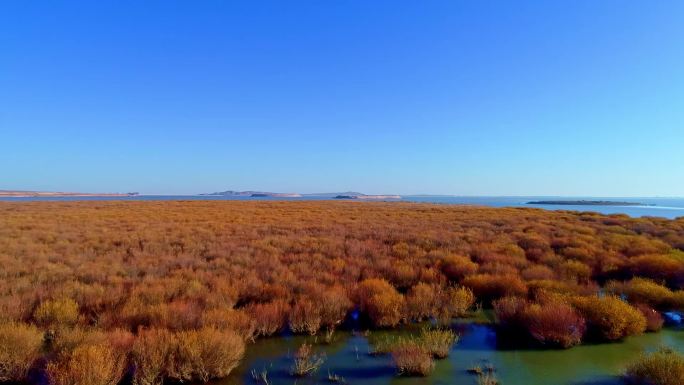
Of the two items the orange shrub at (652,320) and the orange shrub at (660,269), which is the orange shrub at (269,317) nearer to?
the orange shrub at (652,320)

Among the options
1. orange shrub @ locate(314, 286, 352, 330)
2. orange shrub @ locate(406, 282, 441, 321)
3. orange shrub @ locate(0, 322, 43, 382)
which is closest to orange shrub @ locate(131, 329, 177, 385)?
orange shrub @ locate(0, 322, 43, 382)

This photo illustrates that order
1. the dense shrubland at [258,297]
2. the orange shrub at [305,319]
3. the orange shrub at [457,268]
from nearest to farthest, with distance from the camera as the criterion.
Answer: the dense shrubland at [258,297]
the orange shrub at [305,319]
the orange shrub at [457,268]

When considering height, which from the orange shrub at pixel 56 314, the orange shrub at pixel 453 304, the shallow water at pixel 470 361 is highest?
the orange shrub at pixel 56 314

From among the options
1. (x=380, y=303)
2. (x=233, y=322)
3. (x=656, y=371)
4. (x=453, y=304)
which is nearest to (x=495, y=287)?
(x=453, y=304)

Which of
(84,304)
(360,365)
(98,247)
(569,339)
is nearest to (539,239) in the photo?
(569,339)

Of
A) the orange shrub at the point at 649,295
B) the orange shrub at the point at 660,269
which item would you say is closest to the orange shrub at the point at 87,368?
the orange shrub at the point at 649,295

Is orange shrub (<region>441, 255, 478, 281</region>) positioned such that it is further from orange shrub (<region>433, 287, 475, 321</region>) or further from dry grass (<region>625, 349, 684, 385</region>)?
dry grass (<region>625, 349, 684, 385</region>)

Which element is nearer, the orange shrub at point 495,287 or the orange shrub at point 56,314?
the orange shrub at point 56,314

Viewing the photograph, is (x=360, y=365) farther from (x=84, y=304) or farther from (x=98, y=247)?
(x=98, y=247)

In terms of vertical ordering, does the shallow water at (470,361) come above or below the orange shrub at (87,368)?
below
